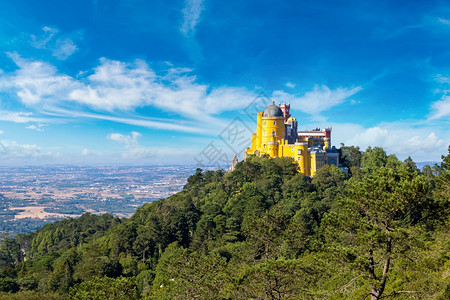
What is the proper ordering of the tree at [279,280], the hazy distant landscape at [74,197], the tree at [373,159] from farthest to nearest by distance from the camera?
the hazy distant landscape at [74,197]
the tree at [373,159]
the tree at [279,280]

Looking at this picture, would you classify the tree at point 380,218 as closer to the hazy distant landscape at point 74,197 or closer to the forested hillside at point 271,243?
the forested hillside at point 271,243

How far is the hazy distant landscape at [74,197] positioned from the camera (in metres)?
111

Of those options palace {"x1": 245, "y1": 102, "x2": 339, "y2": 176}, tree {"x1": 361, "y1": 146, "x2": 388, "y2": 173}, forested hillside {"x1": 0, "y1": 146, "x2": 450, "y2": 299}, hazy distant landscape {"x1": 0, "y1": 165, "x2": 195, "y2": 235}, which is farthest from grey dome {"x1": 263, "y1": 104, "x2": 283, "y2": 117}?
hazy distant landscape {"x1": 0, "y1": 165, "x2": 195, "y2": 235}

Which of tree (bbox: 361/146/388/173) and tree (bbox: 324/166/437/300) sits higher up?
tree (bbox: 361/146/388/173)

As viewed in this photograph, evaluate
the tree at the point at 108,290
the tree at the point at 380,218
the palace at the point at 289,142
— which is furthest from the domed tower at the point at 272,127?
the tree at the point at 108,290

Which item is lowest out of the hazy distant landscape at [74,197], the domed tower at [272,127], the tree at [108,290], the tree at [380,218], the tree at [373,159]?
the hazy distant landscape at [74,197]

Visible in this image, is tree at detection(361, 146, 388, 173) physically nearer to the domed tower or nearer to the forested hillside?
the forested hillside

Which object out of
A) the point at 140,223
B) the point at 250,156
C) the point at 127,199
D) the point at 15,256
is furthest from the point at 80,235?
the point at 127,199

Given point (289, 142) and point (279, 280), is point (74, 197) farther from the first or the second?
point (279, 280)

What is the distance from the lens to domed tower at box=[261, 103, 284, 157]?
33.8 meters

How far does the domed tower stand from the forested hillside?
1.64 m

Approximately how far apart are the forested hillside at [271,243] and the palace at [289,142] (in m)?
1.32

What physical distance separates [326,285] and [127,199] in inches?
5093

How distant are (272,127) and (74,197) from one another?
133m
